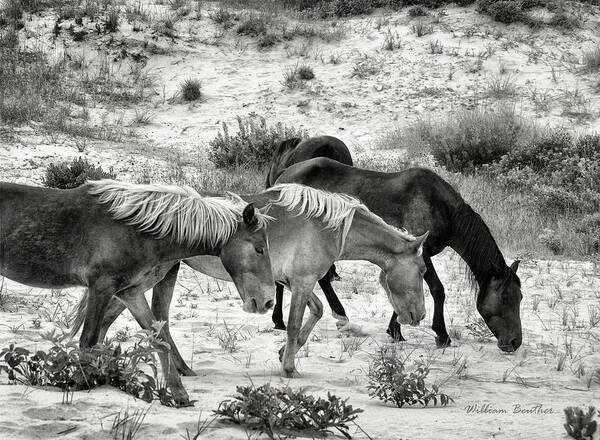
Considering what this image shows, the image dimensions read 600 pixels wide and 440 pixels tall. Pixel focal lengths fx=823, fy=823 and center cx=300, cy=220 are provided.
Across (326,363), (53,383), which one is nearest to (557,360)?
(326,363)

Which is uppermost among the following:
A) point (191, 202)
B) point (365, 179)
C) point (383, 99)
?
point (191, 202)

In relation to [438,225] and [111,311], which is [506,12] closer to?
[438,225]

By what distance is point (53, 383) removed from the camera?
4.27m

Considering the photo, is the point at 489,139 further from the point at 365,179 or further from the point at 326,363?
the point at 326,363

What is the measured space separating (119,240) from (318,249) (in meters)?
1.69

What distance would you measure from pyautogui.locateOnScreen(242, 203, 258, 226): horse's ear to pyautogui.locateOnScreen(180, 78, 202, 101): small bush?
12.6 metres

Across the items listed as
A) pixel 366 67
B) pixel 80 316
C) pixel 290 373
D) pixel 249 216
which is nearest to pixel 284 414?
pixel 249 216

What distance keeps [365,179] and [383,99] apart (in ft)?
32.1

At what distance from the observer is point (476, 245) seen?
704cm

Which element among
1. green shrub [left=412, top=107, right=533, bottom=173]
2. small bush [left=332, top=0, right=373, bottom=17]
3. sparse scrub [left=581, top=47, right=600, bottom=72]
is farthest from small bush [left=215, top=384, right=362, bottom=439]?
small bush [left=332, top=0, right=373, bottom=17]

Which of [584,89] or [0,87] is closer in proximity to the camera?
[0,87]

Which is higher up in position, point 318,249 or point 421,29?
point 318,249

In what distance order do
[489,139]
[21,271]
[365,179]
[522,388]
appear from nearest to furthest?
[21,271] → [522,388] → [365,179] → [489,139]

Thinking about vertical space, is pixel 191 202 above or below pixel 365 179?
above
